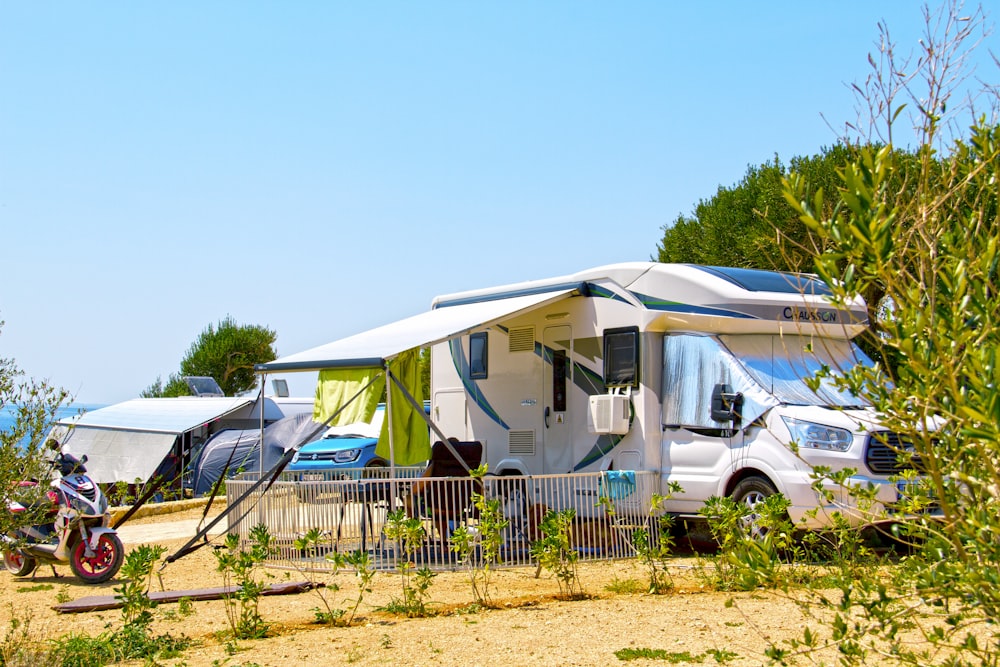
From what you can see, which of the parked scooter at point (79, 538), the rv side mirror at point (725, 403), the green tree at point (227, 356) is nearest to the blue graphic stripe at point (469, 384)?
the rv side mirror at point (725, 403)

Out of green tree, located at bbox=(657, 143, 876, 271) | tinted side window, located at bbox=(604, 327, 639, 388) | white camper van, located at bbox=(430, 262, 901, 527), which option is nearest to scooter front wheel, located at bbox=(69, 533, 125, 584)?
white camper van, located at bbox=(430, 262, 901, 527)

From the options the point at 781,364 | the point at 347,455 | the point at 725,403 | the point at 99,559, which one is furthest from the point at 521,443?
the point at 347,455

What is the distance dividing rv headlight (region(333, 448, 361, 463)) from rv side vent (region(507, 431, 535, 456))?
614cm

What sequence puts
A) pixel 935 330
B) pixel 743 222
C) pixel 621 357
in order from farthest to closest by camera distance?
pixel 743 222 < pixel 621 357 < pixel 935 330

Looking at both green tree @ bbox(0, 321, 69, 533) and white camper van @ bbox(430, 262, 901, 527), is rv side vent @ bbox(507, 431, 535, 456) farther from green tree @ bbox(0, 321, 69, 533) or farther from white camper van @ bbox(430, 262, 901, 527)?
green tree @ bbox(0, 321, 69, 533)

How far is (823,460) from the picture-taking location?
8750mm

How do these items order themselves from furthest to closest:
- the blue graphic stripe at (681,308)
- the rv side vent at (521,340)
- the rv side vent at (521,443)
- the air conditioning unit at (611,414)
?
the rv side vent at (521,340) < the rv side vent at (521,443) < the air conditioning unit at (611,414) < the blue graphic stripe at (681,308)

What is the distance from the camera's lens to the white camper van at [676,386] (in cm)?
888

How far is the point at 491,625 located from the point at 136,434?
1474 cm

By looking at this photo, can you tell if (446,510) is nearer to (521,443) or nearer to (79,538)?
(521,443)

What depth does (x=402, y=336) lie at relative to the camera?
10.4 metres

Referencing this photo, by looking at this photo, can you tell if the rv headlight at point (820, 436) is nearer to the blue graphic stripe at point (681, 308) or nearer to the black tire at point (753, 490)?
the black tire at point (753, 490)

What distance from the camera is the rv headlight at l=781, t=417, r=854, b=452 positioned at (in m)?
8.73

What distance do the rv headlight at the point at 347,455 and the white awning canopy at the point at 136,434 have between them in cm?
340
